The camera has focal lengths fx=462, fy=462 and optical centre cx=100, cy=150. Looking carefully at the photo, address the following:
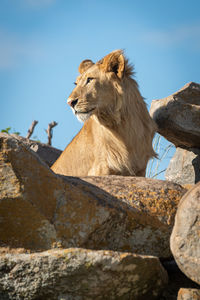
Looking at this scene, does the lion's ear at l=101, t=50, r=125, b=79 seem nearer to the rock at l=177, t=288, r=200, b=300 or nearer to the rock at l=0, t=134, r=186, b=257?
the rock at l=0, t=134, r=186, b=257

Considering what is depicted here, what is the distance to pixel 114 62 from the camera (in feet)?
25.8

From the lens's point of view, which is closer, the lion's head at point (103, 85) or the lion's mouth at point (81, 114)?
the lion's mouth at point (81, 114)

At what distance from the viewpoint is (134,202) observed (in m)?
4.29

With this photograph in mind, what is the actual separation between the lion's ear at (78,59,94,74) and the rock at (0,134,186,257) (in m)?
4.13

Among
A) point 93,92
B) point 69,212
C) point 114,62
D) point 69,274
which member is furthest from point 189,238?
point 114,62

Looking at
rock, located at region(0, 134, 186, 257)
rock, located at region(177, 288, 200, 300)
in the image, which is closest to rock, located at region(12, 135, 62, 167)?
rock, located at region(0, 134, 186, 257)

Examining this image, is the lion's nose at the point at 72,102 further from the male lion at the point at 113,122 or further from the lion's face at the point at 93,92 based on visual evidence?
the male lion at the point at 113,122

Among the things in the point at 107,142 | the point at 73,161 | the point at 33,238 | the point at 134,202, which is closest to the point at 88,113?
the point at 107,142

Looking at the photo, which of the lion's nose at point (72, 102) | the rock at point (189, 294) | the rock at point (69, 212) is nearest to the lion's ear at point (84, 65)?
the lion's nose at point (72, 102)

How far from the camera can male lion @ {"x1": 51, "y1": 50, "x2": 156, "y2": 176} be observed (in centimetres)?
777

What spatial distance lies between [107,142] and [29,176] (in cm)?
437

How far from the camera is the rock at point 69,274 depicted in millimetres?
3230

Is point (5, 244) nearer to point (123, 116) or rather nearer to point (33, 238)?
point (33, 238)

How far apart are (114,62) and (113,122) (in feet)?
3.39
